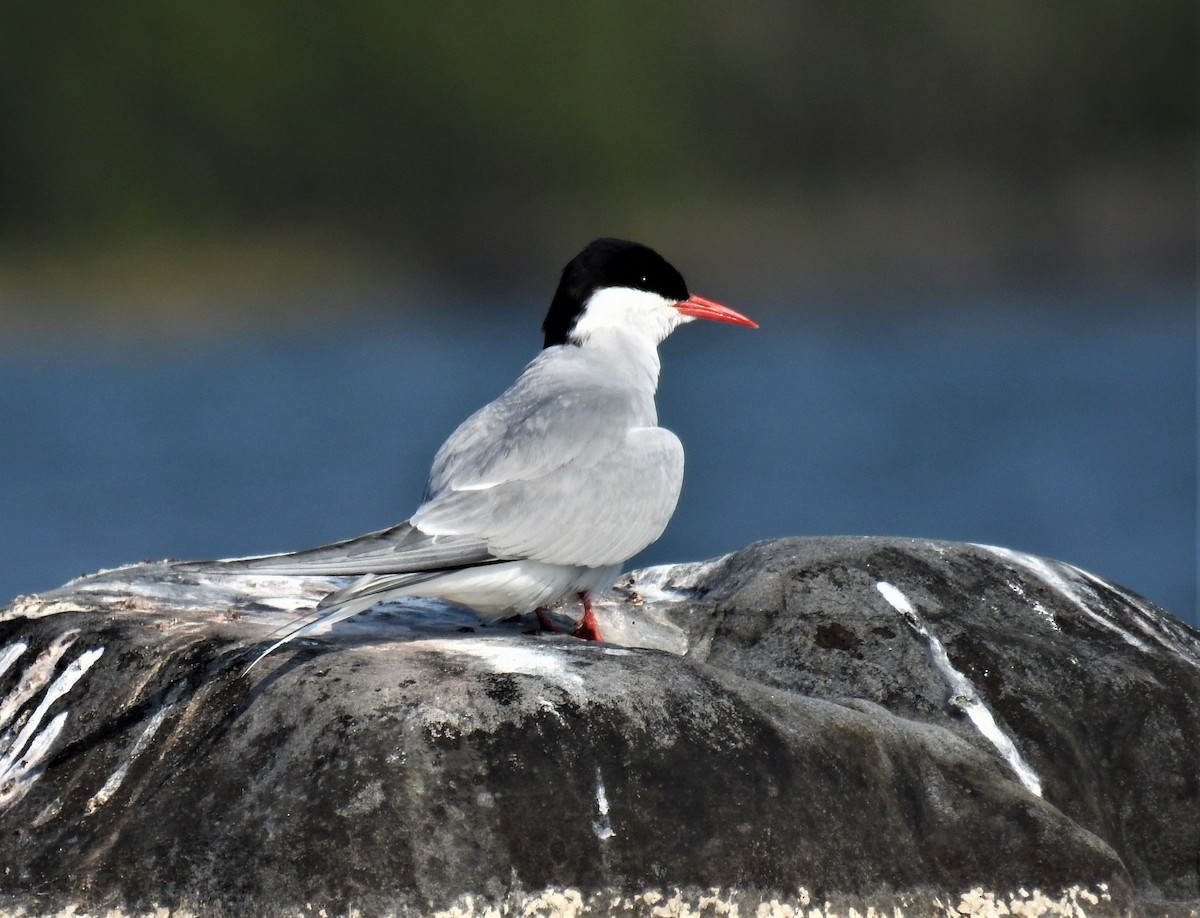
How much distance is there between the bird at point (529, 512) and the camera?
15.5 feet

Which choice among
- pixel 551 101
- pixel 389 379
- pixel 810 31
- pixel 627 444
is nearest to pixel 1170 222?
pixel 810 31

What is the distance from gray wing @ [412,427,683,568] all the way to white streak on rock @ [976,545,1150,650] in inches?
44.0

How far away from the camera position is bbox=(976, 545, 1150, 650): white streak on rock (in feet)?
18.0

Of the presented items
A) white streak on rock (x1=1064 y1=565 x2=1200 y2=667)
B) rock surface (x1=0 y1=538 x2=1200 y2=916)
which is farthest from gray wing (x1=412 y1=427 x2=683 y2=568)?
white streak on rock (x1=1064 y1=565 x2=1200 y2=667)

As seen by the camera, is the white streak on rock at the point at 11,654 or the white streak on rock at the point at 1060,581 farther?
the white streak on rock at the point at 1060,581

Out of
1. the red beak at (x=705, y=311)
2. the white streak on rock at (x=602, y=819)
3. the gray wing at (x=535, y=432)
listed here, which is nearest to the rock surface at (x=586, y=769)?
the white streak on rock at (x=602, y=819)

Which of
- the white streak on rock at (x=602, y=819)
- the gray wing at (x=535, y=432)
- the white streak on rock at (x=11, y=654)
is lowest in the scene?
the white streak on rock at (x=602, y=819)

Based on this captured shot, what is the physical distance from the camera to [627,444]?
5.55m

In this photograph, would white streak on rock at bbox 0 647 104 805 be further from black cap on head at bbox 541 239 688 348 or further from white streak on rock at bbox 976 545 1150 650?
white streak on rock at bbox 976 545 1150 650

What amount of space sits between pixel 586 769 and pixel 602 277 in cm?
278

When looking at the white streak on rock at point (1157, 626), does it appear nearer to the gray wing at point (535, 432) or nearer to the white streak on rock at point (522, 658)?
the gray wing at point (535, 432)

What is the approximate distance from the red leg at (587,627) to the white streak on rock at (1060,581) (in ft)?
4.45

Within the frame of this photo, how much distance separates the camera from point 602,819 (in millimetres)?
4039

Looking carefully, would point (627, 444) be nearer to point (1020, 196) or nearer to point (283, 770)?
point (283, 770)
